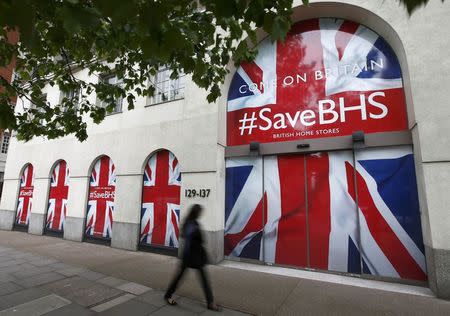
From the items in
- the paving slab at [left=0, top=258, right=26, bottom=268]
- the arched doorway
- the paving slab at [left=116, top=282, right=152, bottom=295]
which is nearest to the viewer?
the paving slab at [left=116, top=282, right=152, bottom=295]

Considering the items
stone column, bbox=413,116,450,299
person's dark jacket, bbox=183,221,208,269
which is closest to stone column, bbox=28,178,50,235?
person's dark jacket, bbox=183,221,208,269

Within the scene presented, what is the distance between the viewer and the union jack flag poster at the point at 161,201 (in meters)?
9.02

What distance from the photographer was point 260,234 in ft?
26.1

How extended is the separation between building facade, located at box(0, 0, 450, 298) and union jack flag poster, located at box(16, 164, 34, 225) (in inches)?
189

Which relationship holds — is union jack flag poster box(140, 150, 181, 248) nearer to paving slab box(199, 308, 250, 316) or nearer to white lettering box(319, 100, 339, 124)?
paving slab box(199, 308, 250, 316)

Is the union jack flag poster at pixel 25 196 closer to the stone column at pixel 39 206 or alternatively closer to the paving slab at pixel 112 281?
the stone column at pixel 39 206

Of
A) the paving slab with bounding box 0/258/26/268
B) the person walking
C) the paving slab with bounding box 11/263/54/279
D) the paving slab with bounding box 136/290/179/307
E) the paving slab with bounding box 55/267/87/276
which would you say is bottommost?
the paving slab with bounding box 136/290/179/307

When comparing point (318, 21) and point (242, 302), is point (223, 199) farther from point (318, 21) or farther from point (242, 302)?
point (318, 21)

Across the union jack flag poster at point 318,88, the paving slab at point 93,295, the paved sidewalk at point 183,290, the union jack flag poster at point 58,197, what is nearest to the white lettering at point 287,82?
the union jack flag poster at point 318,88

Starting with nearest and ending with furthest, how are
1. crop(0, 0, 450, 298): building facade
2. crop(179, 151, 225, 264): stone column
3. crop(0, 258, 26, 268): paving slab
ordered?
crop(0, 0, 450, 298): building facade → crop(0, 258, 26, 268): paving slab → crop(179, 151, 225, 264): stone column

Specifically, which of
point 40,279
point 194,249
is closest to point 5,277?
point 40,279

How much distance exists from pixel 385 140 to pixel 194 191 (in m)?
5.31

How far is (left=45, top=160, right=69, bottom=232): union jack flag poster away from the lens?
12.0 metres

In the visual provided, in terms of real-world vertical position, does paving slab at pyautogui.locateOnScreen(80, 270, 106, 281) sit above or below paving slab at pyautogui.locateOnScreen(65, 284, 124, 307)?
above
